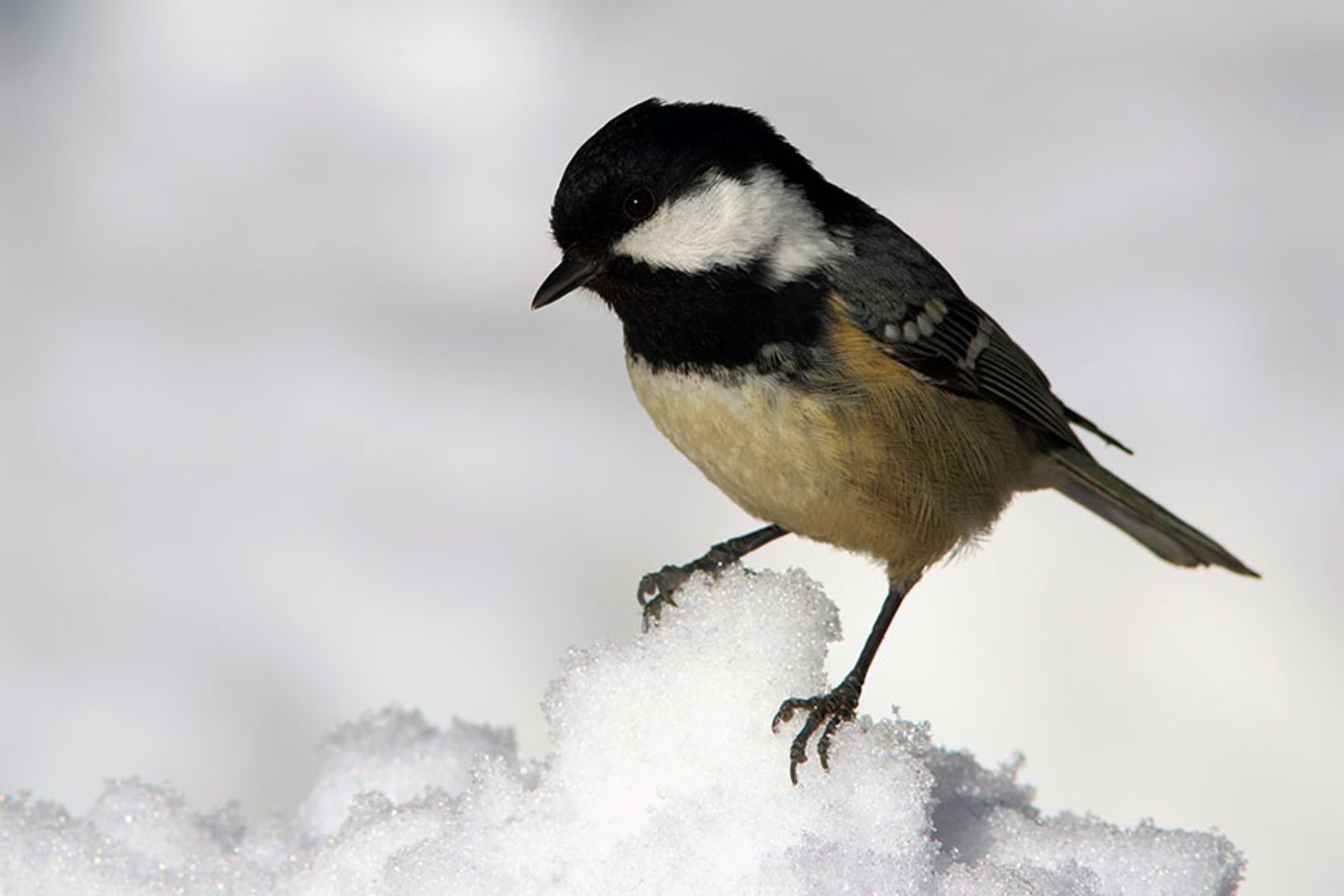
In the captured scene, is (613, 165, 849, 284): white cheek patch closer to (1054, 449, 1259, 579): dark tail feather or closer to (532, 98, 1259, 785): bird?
(532, 98, 1259, 785): bird

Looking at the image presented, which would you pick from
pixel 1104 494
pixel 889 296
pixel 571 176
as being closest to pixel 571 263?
pixel 571 176

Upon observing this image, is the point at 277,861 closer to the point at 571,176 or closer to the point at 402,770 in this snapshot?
the point at 402,770

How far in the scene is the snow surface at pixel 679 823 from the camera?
1.13 m

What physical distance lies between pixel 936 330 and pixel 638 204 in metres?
0.42

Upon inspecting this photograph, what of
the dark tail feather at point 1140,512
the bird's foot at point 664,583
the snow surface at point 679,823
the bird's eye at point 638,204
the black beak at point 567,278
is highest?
the bird's eye at point 638,204

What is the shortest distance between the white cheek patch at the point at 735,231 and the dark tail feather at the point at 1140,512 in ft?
1.97

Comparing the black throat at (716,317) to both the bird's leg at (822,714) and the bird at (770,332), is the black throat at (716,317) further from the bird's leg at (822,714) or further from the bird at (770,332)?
the bird's leg at (822,714)

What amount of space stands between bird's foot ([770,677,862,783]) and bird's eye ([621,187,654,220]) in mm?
494

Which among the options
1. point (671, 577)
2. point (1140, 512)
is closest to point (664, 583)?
point (671, 577)

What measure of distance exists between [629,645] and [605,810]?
159 millimetres

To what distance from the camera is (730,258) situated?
1493mm

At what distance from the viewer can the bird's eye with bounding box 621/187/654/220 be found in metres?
1.47

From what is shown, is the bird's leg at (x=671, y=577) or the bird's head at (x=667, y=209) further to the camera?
the bird's leg at (x=671, y=577)

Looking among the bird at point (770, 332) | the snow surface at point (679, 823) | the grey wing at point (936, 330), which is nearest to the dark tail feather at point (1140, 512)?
the grey wing at point (936, 330)
